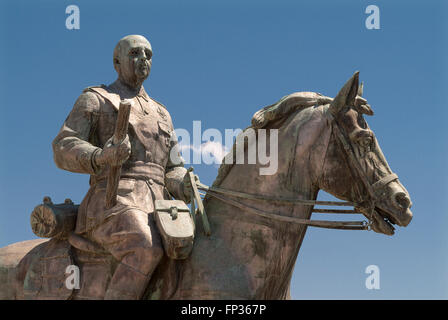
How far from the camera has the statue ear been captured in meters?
8.46

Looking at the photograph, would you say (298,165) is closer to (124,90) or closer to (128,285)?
(128,285)

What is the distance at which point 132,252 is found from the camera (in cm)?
834

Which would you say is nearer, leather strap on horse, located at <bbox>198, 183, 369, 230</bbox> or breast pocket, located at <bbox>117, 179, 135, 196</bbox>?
leather strap on horse, located at <bbox>198, 183, 369, 230</bbox>

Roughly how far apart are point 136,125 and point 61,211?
1.43 metres

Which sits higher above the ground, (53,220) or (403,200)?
(403,200)

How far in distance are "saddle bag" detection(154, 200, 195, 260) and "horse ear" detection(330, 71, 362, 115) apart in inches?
84.7

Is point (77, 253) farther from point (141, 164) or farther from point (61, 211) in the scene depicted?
point (141, 164)

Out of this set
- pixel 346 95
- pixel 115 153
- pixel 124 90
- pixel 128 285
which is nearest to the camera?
pixel 128 285

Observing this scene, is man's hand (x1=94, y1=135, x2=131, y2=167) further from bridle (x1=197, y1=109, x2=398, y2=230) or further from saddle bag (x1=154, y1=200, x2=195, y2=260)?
bridle (x1=197, y1=109, x2=398, y2=230)

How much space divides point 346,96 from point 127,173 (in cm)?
283

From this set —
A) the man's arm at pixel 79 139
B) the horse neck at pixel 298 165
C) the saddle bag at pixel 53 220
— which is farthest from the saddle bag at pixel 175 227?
the saddle bag at pixel 53 220

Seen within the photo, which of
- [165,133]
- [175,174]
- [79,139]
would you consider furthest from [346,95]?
[79,139]

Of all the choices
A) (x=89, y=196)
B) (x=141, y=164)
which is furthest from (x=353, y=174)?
(x=89, y=196)

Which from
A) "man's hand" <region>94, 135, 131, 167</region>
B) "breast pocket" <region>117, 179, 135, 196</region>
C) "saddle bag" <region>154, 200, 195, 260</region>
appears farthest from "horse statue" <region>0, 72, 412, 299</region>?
"man's hand" <region>94, 135, 131, 167</region>
